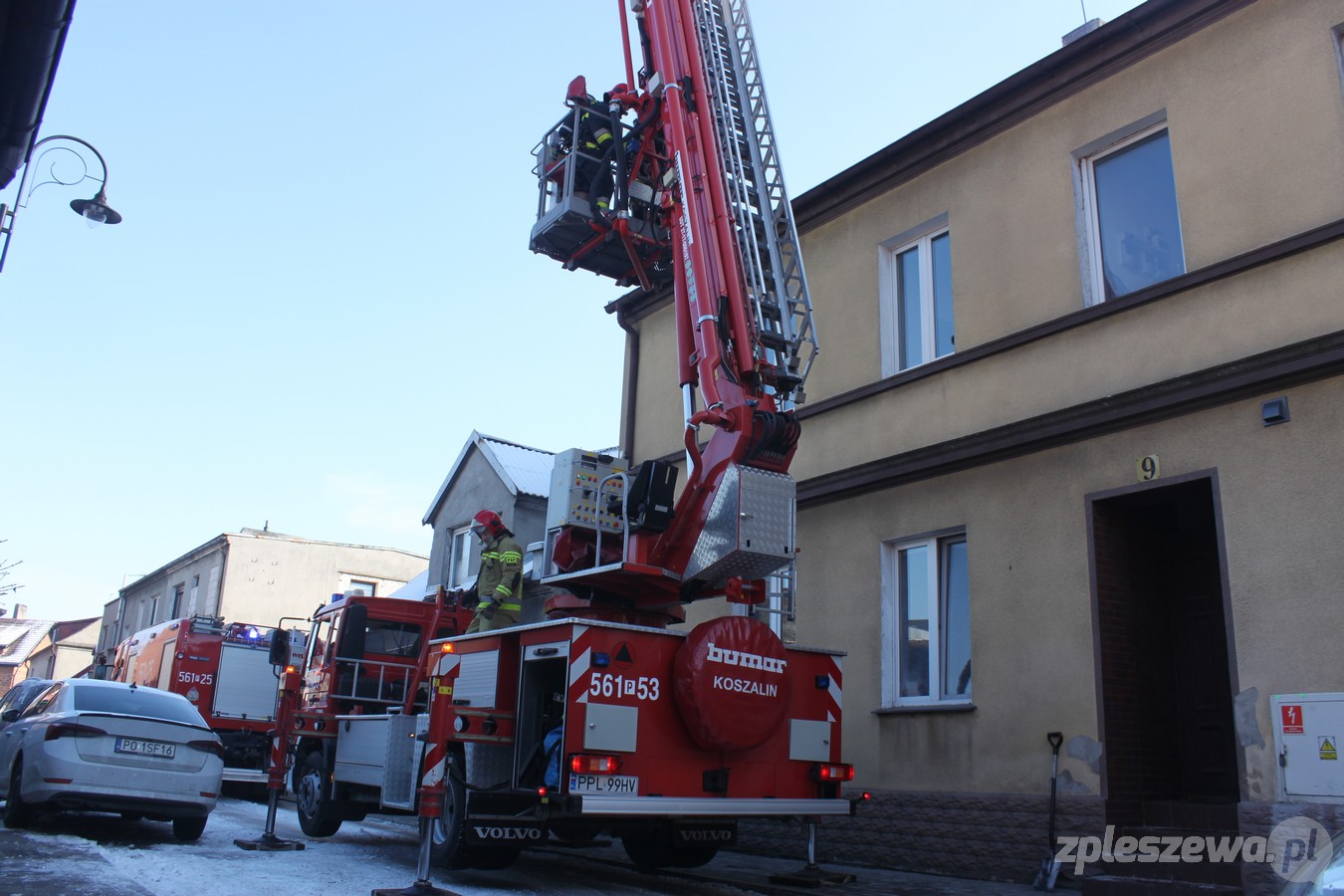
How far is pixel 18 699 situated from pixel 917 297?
35.9 ft

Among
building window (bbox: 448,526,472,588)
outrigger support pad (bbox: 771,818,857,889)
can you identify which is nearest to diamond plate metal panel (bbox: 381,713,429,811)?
outrigger support pad (bbox: 771,818,857,889)

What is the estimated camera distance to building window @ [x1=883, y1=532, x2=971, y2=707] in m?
10.7

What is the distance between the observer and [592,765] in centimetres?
750

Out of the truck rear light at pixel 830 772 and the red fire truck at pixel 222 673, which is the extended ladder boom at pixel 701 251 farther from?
the red fire truck at pixel 222 673

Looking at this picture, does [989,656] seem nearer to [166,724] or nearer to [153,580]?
[166,724]

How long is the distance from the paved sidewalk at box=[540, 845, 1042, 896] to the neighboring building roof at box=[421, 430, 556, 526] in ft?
39.4

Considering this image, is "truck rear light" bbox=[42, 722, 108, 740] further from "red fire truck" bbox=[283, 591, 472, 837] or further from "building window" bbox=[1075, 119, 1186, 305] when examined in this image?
"building window" bbox=[1075, 119, 1186, 305]

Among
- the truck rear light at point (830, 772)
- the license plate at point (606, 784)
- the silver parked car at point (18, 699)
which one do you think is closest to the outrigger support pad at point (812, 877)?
the truck rear light at point (830, 772)

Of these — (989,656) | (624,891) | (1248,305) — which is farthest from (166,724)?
(1248,305)

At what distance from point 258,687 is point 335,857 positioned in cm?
984

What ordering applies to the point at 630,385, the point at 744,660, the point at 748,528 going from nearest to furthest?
the point at 744,660
the point at 748,528
the point at 630,385

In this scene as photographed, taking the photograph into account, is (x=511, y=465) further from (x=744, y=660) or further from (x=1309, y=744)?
(x=1309, y=744)

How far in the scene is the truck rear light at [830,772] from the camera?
8.77 metres

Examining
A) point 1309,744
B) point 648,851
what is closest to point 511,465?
point 648,851
